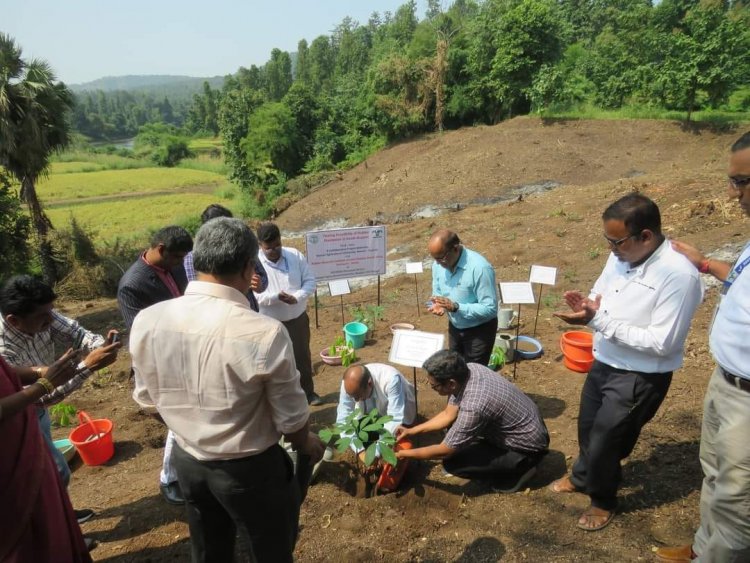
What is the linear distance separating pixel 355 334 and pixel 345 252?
120cm

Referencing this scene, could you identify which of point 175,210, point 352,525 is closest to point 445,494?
point 352,525

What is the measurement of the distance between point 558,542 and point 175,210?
2902 centimetres

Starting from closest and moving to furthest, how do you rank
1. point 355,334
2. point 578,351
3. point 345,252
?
1. point 578,351
2. point 355,334
3. point 345,252

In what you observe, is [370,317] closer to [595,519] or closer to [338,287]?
[338,287]

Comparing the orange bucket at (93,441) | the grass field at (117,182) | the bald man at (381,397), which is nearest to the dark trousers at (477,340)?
the bald man at (381,397)

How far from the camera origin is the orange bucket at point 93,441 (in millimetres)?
3838

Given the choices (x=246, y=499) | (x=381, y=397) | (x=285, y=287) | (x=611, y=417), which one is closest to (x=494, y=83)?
(x=285, y=287)

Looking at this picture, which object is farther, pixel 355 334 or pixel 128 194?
pixel 128 194

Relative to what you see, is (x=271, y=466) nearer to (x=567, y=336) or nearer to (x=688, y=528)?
(x=688, y=528)

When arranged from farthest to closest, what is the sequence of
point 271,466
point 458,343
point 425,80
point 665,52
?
point 425,80
point 665,52
point 458,343
point 271,466

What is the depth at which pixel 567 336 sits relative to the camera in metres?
4.83

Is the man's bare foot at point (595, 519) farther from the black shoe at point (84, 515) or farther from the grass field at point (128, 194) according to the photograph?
the grass field at point (128, 194)

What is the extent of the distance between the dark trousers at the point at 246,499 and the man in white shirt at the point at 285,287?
80.1 inches

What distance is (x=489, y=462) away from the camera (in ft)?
10.0
